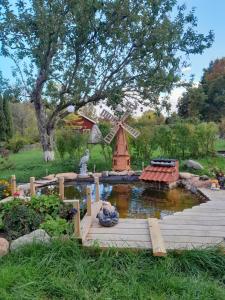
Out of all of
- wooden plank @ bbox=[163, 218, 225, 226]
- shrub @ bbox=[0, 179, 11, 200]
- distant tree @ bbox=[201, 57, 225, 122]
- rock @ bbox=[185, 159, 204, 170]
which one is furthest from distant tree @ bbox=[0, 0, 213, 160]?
distant tree @ bbox=[201, 57, 225, 122]

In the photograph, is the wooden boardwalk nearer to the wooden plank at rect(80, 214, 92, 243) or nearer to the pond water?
the wooden plank at rect(80, 214, 92, 243)

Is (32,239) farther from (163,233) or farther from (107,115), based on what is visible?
(107,115)

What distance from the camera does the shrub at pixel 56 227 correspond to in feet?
12.1

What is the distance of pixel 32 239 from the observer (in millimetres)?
3469

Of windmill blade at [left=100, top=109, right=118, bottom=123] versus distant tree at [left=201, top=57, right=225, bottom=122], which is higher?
distant tree at [left=201, top=57, right=225, bottom=122]

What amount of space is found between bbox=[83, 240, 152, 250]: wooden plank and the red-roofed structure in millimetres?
4690

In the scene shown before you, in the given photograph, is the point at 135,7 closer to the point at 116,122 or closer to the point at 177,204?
the point at 116,122

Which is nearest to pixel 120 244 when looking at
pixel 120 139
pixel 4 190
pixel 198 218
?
pixel 198 218

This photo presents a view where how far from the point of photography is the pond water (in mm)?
6266

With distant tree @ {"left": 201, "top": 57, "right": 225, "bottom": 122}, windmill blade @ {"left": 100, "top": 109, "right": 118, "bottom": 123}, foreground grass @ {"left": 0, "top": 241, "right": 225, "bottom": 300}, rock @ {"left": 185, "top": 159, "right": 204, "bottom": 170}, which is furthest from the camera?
distant tree @ {"left": 201, "top": 57, "right": 225, "bottom": 122}

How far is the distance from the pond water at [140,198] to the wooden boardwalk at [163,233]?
131 cm

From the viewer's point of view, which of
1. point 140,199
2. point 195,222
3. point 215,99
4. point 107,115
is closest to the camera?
point 195,222

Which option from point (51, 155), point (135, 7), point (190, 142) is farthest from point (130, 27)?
point (51, 155)

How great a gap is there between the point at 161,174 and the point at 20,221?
16.9 ft
